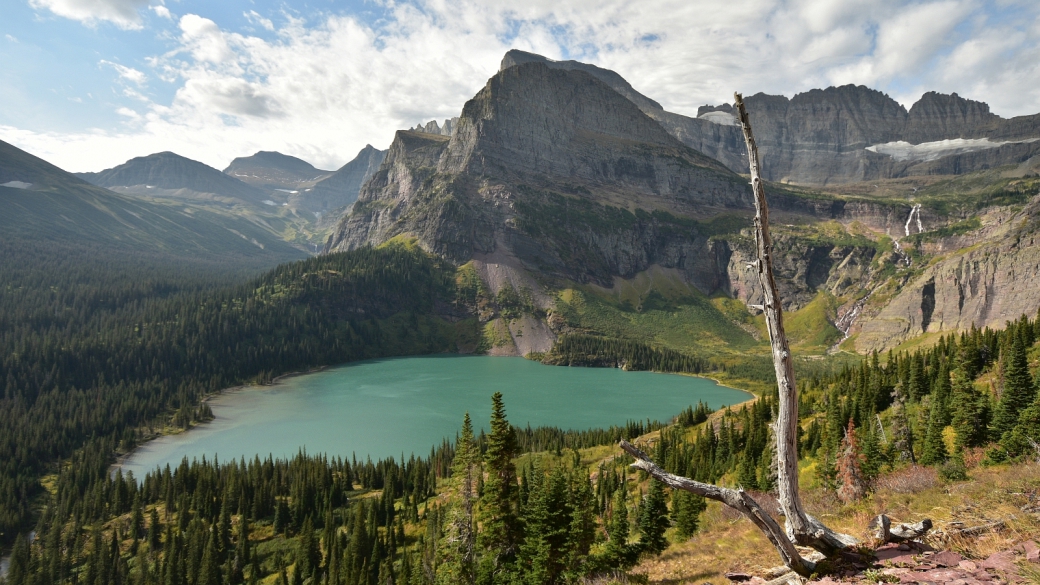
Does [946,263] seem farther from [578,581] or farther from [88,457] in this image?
[88,457]

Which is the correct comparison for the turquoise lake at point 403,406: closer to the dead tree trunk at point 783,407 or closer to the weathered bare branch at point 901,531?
the dead tree trunk at point 783,407

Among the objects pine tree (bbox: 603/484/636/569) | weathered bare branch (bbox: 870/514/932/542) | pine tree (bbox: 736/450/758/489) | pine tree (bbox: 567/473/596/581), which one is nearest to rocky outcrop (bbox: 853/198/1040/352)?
pine tree (bbox: 736/450/758/489)

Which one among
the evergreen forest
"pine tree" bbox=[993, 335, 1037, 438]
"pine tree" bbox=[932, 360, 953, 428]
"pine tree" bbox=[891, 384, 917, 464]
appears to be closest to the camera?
the evergreen forest

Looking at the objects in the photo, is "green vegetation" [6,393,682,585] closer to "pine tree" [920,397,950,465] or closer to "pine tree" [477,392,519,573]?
"pine tree" [477,392,519,573]

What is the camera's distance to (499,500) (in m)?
25.9

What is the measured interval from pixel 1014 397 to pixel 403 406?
A: 112 metres

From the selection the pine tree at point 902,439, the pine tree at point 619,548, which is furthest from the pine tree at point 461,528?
the pine tree at point 902,439

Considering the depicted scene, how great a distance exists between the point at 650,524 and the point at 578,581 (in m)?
14.0

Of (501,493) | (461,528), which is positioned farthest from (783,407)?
(461,528)

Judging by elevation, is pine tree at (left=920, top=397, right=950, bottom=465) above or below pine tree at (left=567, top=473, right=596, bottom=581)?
above

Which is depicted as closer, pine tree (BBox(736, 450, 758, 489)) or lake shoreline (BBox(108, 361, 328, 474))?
pine tree (BBox(736, 450, 758, 489))

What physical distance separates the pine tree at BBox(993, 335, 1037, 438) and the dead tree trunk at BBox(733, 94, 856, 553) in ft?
120

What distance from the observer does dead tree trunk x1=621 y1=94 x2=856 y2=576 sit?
30.8 feet

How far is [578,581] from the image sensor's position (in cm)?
2219
